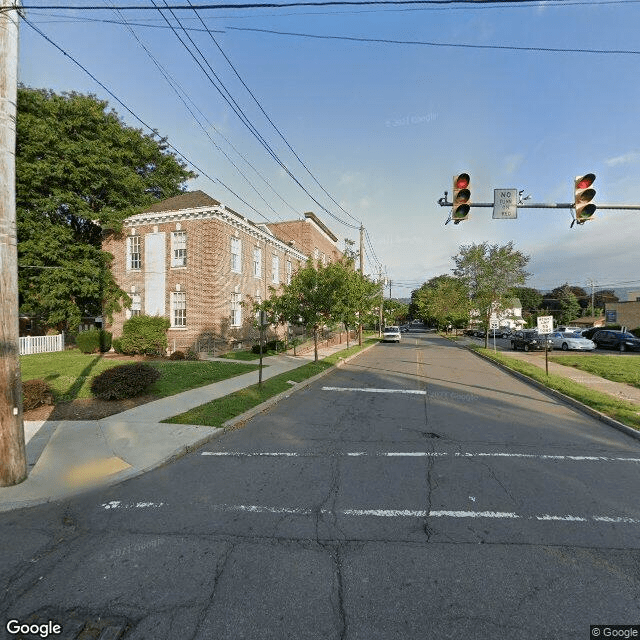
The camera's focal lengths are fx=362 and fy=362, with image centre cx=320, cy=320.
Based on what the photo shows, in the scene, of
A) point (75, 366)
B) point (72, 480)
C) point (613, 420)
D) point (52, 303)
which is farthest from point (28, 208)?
point (613, 420)

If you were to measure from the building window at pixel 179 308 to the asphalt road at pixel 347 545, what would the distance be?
16113 mm

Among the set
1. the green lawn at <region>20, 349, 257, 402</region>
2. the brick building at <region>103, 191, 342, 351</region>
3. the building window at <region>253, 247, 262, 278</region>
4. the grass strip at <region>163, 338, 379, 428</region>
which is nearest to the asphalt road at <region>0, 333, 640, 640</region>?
the grass strip at <region>163, 338, 379, 428</region>

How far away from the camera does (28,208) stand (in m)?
21.5

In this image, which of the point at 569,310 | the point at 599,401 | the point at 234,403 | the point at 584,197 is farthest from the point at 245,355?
the point at 569,310

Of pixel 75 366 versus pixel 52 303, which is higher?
pixel 52 303

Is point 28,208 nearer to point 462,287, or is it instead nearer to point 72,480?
point 72,480

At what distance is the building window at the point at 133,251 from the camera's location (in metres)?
22.3

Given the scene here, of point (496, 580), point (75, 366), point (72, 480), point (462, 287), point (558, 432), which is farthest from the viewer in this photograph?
point (462, 287)

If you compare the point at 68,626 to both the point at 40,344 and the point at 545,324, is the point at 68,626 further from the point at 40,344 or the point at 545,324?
the point at 40,344

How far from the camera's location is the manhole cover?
7.93 feet

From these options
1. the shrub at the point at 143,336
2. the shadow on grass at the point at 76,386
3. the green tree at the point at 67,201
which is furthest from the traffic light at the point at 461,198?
the green tree at the point at 67,201

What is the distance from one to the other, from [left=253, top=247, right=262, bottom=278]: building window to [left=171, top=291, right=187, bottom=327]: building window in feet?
18.1

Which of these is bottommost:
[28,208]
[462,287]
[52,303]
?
[52,303]

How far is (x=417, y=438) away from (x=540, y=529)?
9.88ft
